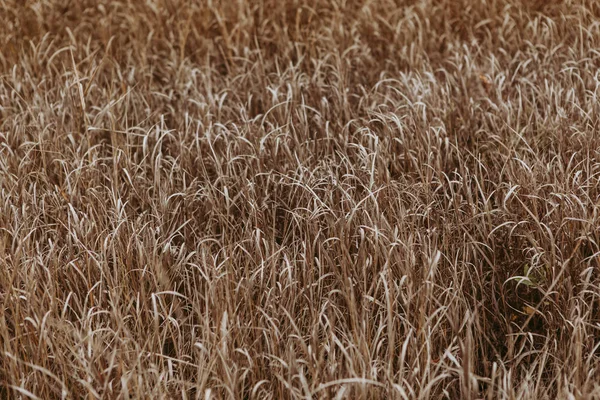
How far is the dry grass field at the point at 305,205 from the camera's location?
6.70ft

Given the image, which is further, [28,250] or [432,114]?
[432,114]

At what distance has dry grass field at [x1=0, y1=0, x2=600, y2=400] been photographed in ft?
6.70

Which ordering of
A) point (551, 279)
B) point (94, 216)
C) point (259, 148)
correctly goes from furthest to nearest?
point (259, 148), point (94, 216), point (551, 279)

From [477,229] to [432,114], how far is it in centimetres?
97

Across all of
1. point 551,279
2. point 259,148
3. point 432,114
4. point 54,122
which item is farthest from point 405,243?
point 54,122

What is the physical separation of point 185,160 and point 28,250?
904 mm

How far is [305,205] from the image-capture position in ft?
9.30

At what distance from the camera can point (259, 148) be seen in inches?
122

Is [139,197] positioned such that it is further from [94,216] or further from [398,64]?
[398,64]

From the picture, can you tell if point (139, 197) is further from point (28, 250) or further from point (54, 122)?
point (54, 122)

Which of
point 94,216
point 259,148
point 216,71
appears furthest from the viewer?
point 216,71

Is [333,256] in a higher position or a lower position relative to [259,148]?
lower

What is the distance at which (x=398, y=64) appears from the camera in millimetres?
4066

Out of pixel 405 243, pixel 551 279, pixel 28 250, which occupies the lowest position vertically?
pixel 551 279
